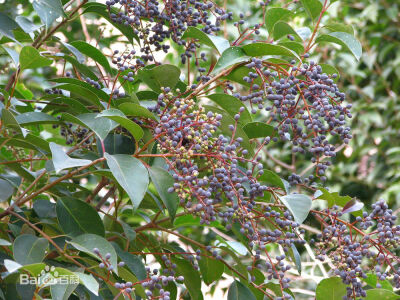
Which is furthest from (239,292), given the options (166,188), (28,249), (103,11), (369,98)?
(369,98)

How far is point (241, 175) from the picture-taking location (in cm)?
115

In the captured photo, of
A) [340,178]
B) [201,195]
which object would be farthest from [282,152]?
→ [201,195]

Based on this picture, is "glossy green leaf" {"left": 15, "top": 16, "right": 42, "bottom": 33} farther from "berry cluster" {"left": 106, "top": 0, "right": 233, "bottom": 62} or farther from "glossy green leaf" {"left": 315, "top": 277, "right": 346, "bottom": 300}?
"glossy green leaf" {"left": 315, "top": 277, "right": 346, "bottom": 300}

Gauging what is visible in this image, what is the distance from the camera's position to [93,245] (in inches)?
39.3

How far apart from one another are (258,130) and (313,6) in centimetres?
30

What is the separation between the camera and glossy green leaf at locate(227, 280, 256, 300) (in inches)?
47.8

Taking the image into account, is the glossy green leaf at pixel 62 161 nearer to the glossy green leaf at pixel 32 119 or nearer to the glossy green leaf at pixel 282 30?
the glossy green leaf at pixel 32 119

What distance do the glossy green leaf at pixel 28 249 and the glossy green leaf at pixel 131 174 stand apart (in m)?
0.21

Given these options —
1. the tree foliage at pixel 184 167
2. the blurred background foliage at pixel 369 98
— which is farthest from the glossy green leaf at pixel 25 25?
the blurred background foliage at pixel 369 98

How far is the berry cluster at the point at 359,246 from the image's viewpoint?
104cm

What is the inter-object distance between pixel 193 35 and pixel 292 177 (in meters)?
0.38

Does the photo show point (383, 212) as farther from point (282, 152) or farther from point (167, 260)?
point (282, 152)

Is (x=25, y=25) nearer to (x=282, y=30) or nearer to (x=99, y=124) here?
(x=99, y=124)

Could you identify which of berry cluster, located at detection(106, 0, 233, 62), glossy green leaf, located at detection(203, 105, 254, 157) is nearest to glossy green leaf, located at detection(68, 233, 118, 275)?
glossy green leaf, located at detection(203, 105, 254, 157)
